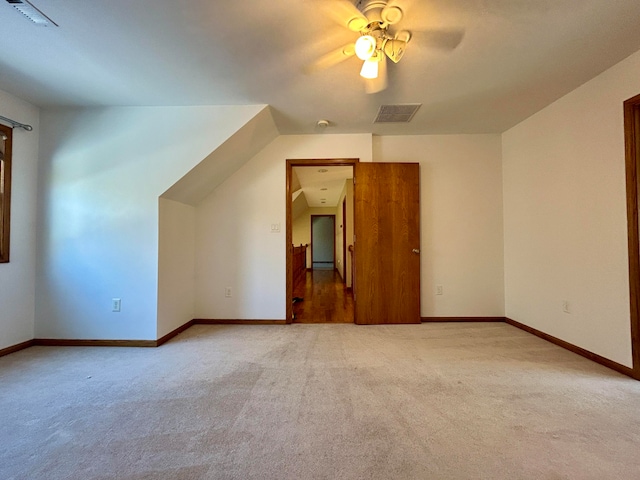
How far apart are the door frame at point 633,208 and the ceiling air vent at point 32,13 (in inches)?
149

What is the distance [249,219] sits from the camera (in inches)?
129

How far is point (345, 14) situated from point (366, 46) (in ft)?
0.72

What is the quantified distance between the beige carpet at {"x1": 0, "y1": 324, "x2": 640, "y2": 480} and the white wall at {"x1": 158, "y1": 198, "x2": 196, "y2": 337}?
453 mm

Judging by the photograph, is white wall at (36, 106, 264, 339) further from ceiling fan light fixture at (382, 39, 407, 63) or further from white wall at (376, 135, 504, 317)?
white wall at (376, 135, 504, 317)

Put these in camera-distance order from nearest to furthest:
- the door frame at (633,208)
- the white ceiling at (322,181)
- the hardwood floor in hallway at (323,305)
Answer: the door frame at (633,208) < the hardwood floor in hallway at (323,305) < the white ceiling at (322,181)

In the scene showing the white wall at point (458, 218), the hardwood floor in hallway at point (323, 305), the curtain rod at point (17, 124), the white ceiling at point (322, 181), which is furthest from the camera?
the white ceiling at point (322, 181)

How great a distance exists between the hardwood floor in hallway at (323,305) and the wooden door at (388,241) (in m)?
0.51

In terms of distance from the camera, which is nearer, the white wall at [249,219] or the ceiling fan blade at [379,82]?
the ceiling fan blade at [379,82]

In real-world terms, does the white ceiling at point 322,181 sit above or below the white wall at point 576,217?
above

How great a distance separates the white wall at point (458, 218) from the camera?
332 cm

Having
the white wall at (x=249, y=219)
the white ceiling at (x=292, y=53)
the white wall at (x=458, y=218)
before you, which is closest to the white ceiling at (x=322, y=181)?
the white wall at (x=249, y=219)

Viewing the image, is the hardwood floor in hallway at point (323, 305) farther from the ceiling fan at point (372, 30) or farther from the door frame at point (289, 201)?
the ceiling fan at point (372, 30)

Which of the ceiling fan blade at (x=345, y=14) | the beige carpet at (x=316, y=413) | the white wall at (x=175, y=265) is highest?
the ceiling fan blade at (x=345, y=14)

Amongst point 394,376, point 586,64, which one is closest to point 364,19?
point 586,64
